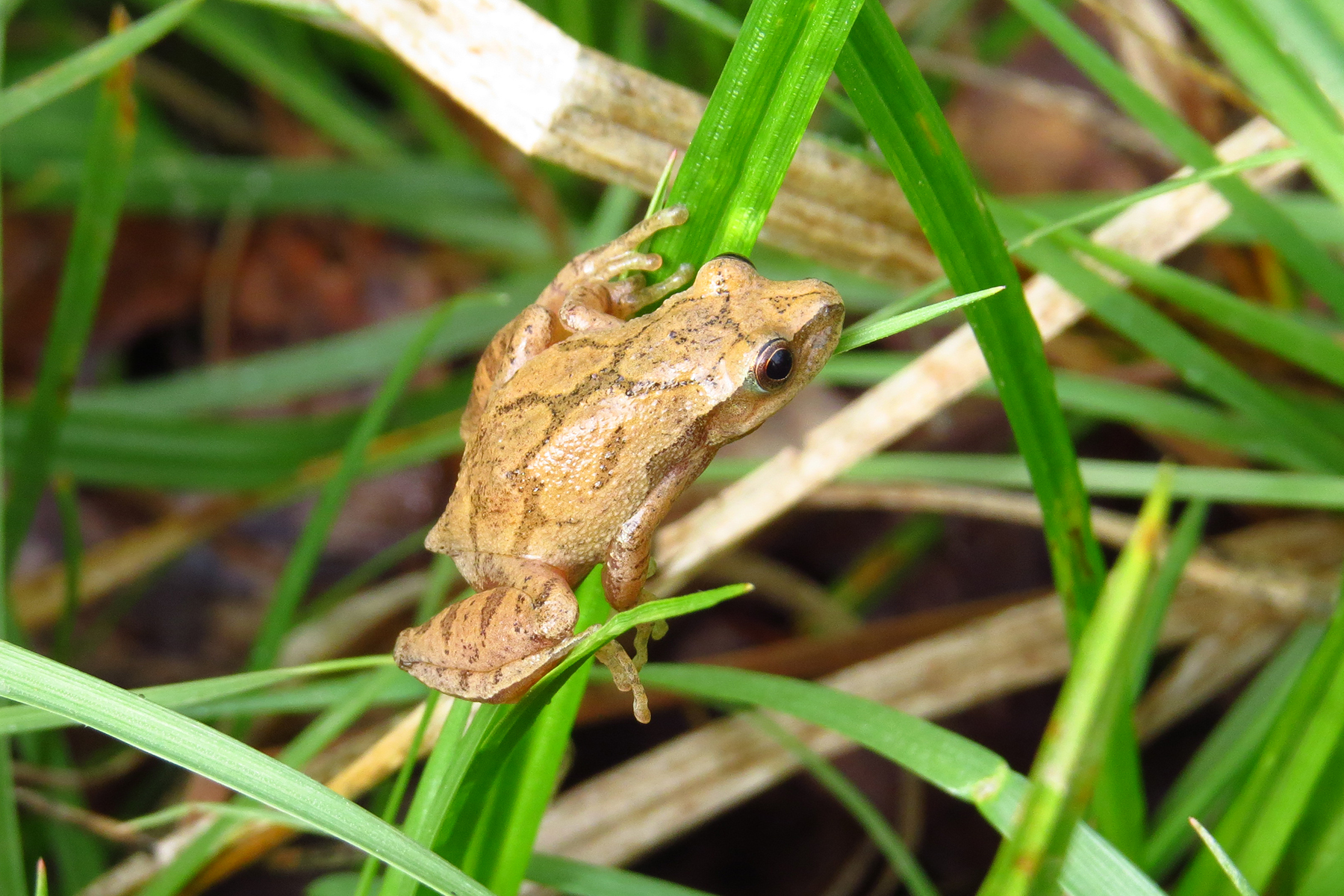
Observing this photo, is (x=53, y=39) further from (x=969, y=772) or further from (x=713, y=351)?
(x=969, y=772)

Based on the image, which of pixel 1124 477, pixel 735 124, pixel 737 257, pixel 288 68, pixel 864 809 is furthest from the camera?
pixel 288 68

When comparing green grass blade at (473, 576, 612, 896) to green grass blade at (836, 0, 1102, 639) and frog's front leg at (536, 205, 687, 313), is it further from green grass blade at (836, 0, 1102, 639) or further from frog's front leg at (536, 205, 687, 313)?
green grass blade at (836, 0, 1102, 639)

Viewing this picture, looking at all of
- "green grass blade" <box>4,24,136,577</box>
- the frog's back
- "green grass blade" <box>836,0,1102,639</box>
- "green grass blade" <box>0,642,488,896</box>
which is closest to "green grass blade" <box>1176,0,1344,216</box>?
"green grass blade" <box>836,0,1102,639</box>

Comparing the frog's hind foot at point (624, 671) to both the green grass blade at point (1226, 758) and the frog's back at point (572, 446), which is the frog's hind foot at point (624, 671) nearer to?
the frog's back at point (572, 446)

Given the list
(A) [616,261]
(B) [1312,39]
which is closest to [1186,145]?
(B) [1312,39]

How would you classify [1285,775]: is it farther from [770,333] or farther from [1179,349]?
[770,333]
